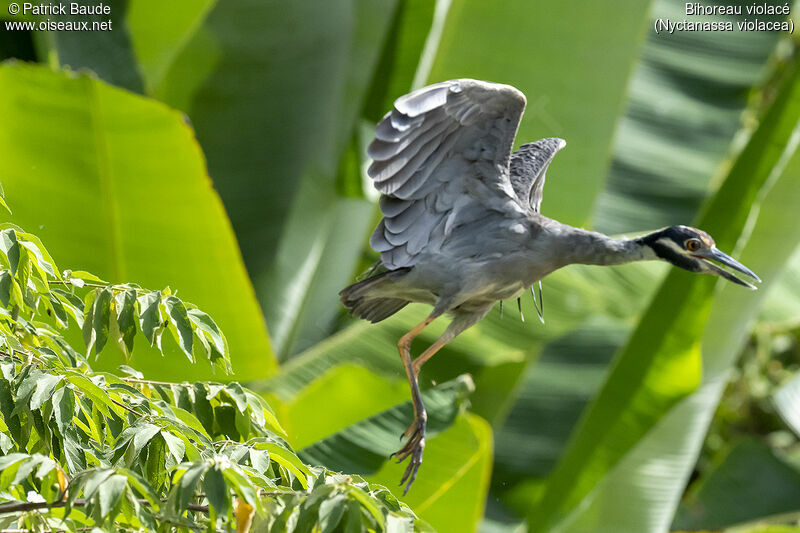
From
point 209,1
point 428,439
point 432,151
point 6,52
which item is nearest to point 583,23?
point 209,1

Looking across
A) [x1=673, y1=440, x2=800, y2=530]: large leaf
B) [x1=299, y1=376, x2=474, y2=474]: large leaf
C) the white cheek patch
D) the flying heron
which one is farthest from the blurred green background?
the white cheek patch

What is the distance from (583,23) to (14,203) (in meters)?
2.88

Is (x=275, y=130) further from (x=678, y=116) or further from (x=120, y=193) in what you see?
(x=678, y=116)

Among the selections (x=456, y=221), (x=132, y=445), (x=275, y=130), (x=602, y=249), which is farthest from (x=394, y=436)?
(x=275, y=130)

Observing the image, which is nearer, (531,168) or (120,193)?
(531,168)

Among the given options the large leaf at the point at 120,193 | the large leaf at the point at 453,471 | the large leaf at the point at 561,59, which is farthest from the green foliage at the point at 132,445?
the large leaf at the point at 561,59

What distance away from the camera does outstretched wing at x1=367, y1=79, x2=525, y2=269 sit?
2.40 m

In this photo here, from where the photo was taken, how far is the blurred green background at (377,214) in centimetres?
378

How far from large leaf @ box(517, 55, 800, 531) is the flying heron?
6.18ft

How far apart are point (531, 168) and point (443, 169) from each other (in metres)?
0.45

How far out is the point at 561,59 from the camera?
4.96 meters

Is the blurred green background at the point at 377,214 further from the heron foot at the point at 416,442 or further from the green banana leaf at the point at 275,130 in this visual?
the heron foot at the point at 416,442

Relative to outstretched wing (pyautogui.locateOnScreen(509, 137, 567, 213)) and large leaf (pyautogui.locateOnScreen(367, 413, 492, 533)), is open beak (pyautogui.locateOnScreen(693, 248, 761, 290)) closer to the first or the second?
outstretched wing (pyautogui.locateOnScreen(509, 137, 567, 213))

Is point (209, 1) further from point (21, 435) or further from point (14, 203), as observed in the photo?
point (21, 435)
